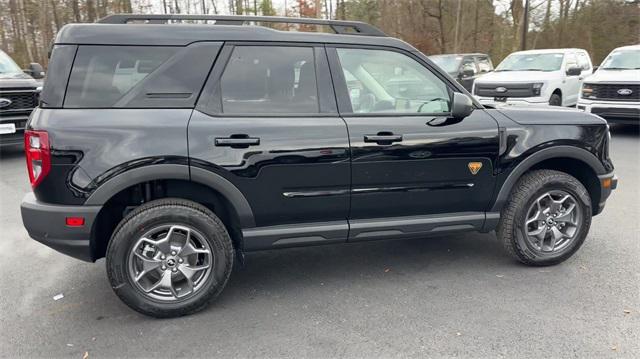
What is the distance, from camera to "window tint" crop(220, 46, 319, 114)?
3127 mm

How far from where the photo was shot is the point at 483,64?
53.0ft

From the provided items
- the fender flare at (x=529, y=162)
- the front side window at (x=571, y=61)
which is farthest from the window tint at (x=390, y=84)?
the front side window at (x=571, y=61)

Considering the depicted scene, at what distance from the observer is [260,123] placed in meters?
3.10

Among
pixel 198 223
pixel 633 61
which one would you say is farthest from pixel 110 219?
pixel 633 61

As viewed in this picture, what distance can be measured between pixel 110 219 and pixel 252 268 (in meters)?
1.21

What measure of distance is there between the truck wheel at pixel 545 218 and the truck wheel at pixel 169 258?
2.23 metres

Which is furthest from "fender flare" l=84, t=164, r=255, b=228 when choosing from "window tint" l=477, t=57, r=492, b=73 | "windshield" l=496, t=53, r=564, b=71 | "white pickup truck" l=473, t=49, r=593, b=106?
"window tint" l=477, t=57, r=492, b=73

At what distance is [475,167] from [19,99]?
8.12 meters

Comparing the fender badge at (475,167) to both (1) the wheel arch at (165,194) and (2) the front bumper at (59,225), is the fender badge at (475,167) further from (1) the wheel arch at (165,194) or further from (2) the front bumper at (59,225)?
(2) the front bumper at (59,225)

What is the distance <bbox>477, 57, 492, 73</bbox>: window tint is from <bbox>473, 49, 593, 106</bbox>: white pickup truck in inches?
124

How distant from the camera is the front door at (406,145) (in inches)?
130

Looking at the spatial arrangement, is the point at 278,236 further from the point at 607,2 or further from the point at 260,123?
the point at 607,2

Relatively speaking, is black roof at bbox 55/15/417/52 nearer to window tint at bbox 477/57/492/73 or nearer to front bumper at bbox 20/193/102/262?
front bumper at bbox 20/193/102/262

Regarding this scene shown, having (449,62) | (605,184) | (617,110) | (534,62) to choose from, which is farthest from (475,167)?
(449,62)
